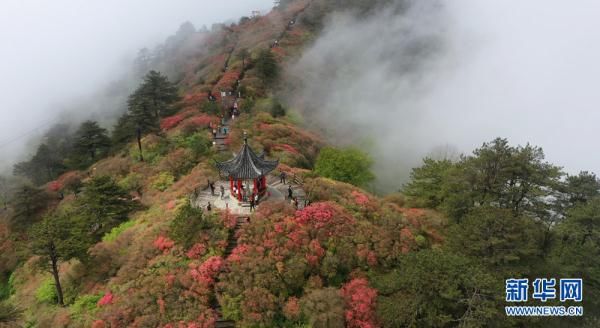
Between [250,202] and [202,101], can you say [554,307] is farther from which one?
[202,101]

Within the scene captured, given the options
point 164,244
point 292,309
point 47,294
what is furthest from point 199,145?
point 292,309

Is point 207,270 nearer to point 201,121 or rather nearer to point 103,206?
point 103,206

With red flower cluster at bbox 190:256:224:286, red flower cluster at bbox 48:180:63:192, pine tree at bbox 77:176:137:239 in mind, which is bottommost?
red flower cluster at bbox 190:256:224:286

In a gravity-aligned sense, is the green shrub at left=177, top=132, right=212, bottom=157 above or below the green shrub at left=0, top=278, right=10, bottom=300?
above

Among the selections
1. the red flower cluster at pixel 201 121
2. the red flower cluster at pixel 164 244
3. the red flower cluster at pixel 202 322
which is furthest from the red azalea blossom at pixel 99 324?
the red flower cluster at pixel 201 121

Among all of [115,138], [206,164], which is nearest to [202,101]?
[115,138]

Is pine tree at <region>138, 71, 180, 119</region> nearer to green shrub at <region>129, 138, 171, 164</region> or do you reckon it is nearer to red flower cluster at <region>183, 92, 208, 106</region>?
red flower cluster at <region>183, 92, 208, 106</region>

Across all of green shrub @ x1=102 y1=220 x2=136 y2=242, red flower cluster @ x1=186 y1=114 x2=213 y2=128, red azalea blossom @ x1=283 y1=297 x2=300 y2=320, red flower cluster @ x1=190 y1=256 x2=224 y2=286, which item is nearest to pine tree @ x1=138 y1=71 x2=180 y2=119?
red flower cluster @ x1=186 y1=114 x2=213 y2=128
